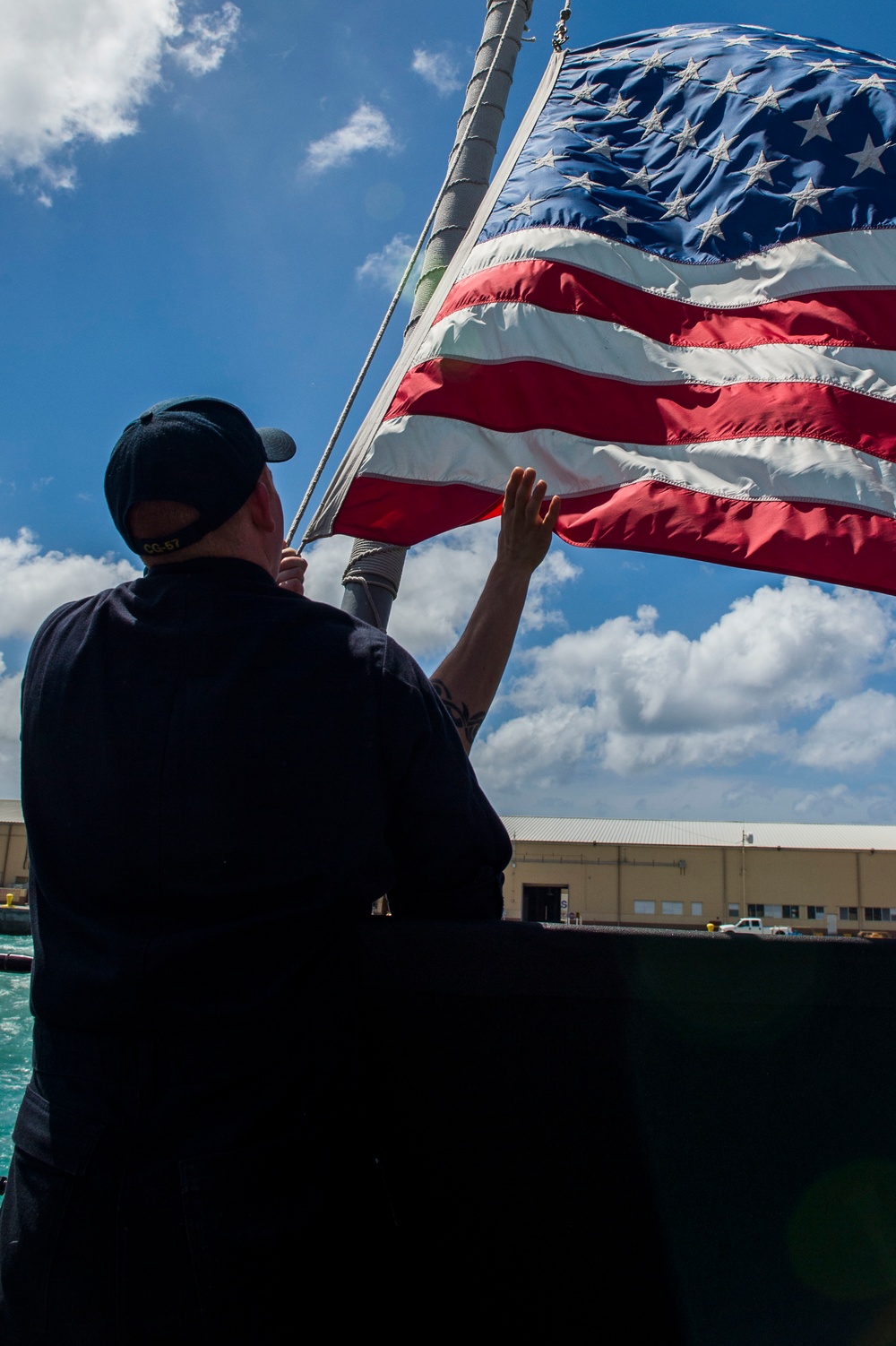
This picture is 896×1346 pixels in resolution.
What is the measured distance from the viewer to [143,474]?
1105mm

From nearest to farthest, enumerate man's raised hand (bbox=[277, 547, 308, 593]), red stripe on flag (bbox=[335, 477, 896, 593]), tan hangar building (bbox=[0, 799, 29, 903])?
1. man's raised hand (bbox=[277, 547, 308, 593])
2. red stripe on flag (bbox=[335, 477, 896, 593])
3. tan hangar building (bbox=[0, 799, 29, 903])

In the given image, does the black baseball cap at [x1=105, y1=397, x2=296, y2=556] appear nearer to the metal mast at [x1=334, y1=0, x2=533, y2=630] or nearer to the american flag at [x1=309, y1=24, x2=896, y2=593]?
the american flag at [x1=309, y1=24, x2=896, y2=593]

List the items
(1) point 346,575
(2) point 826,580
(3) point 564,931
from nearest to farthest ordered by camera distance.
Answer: (3) point 564,931
(2) point 826,580
(1) point 346,575

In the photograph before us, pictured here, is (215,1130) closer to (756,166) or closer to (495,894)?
(495,894)

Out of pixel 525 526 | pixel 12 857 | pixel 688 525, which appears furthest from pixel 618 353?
pixel 12 857

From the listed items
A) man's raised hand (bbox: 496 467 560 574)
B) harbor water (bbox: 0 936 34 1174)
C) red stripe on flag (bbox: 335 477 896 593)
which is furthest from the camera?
harbor water (bbox: 0 936 34 1174)

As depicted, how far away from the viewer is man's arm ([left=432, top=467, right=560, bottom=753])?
130 centimetres

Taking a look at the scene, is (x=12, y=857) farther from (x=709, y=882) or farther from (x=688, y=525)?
(x=688, y=525)

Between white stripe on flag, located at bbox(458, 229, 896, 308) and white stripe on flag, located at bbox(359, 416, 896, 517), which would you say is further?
white stripe on flag, located at bbox(458, 229, 896, 308)

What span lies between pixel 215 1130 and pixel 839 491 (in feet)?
7.53

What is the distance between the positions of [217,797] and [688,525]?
189cm

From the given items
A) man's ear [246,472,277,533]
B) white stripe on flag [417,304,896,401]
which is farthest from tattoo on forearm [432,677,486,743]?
white stripe on flag [417,304,896,401]

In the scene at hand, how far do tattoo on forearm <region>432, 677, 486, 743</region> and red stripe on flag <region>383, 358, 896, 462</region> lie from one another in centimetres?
161

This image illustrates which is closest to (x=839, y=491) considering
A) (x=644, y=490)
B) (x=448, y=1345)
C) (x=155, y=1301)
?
(x=644, y=490)
